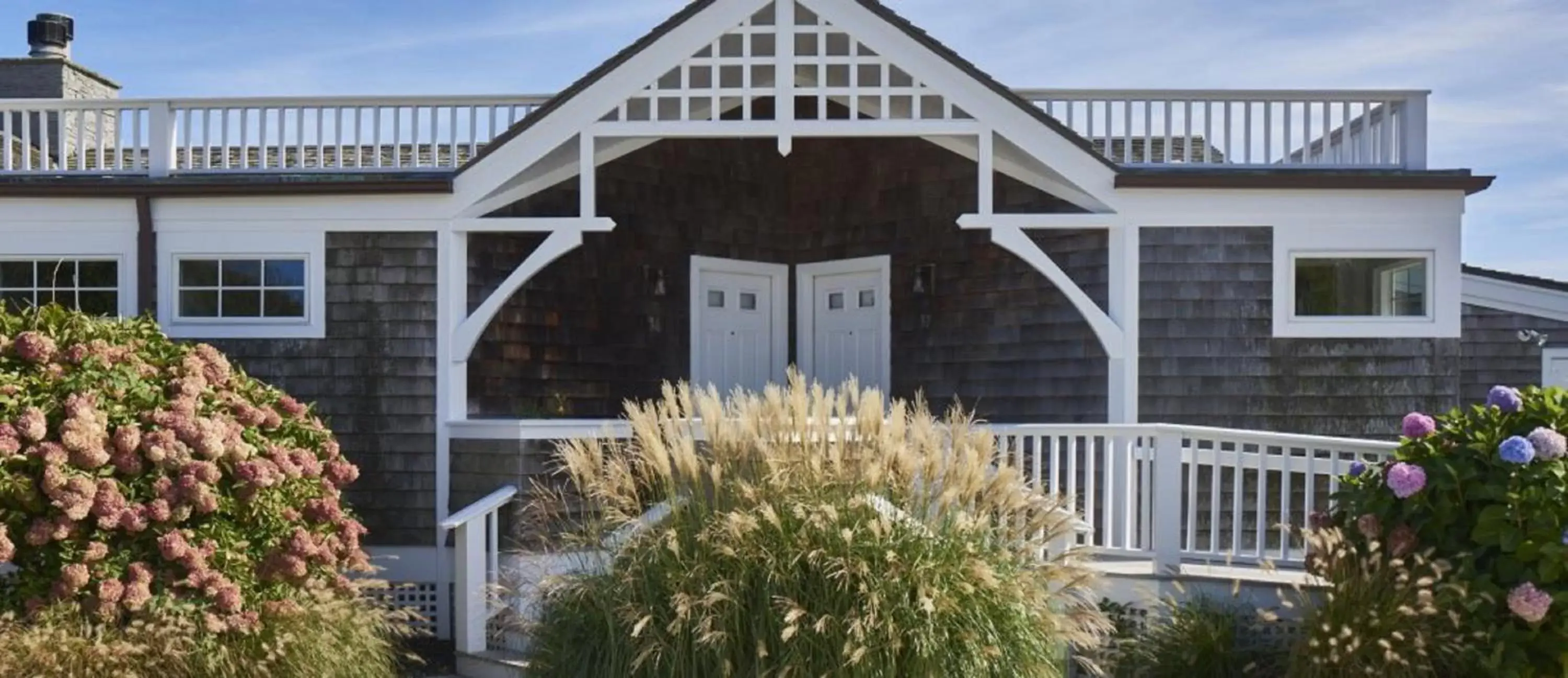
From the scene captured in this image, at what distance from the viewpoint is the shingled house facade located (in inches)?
342

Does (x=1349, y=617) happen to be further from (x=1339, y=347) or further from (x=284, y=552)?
(x=284, y=552)

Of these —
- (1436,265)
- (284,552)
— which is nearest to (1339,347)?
(1436,265)

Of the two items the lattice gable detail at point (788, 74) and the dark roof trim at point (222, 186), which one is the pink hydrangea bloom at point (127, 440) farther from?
the lattice gable detail at point (788, 74)

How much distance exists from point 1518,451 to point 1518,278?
20.3ft

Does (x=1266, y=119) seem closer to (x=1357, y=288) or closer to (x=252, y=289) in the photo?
(x=1357, y=288)

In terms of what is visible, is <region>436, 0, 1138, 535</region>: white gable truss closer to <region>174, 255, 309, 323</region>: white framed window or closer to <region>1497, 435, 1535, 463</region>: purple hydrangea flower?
<region>174, 255, 309, 323</region>: white framed window

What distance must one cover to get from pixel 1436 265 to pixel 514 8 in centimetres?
695

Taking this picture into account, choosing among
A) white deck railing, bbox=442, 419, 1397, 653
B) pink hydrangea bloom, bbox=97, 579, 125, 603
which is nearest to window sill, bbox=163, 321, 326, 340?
white deck railing, bbox=442, 419, 1397, 653

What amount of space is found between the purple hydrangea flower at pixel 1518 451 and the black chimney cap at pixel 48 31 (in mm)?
14116

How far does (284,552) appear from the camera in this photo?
253 inches

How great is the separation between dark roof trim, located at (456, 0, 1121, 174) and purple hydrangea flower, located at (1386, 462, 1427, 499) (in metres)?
3.45

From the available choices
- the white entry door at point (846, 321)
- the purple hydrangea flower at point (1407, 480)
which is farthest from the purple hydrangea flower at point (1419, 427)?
the white entry door at point (846, 321)

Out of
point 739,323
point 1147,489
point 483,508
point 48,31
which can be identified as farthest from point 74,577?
point 48,31

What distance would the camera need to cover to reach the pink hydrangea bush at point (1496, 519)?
541cm
